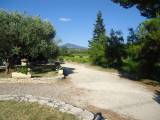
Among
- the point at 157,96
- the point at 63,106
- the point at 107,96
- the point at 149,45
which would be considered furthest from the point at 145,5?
the point at 63,106

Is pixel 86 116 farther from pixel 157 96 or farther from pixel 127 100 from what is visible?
pixel 157 96

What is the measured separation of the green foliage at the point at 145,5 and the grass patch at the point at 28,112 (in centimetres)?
1260

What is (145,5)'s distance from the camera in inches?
822

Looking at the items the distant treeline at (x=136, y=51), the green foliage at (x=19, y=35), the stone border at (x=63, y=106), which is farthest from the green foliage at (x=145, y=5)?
the stone border at (x=63, y=106)

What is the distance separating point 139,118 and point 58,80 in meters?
9.87

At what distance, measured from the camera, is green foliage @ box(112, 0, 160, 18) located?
66.8ft

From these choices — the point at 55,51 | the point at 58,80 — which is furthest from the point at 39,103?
the point at 55,51

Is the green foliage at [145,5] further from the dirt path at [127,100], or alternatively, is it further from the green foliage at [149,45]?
the dirt path at [127,100]

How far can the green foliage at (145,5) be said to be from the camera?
20355 millimetres

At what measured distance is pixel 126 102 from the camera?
47.4 feet

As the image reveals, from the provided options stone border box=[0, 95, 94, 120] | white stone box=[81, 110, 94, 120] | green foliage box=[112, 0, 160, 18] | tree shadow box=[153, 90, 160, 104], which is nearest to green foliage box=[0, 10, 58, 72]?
green foliage box=[112, 0, 160, 18]

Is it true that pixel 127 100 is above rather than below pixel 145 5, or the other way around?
below

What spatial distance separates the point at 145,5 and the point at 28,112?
552 inches

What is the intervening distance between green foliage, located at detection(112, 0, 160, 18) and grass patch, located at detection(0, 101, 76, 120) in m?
12.6
